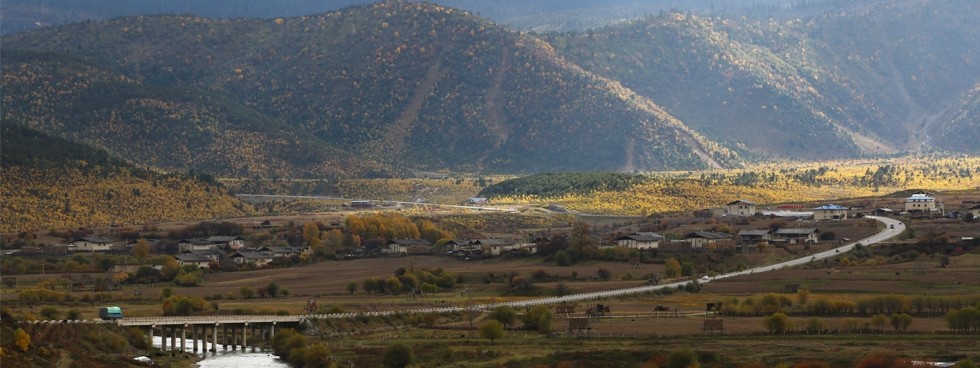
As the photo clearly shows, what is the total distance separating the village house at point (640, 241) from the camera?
15611 centimetres

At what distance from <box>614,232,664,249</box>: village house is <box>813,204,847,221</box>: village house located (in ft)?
86.7

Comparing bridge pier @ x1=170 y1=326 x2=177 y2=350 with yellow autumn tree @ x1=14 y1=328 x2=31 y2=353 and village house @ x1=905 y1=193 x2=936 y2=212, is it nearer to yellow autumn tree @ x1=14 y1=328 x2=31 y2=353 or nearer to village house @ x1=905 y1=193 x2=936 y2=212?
yellow autumn tree @ x1=14 y1=328 x2=31 y2=353

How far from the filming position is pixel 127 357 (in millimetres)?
94875

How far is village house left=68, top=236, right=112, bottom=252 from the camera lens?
525 ft

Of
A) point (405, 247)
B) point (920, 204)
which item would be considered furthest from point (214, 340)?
point (920, 204)

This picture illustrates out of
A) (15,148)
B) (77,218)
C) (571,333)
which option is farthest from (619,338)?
(15,148)

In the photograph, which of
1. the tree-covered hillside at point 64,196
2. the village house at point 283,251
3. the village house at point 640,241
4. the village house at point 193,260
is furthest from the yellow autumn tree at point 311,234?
the village house at point 640,241

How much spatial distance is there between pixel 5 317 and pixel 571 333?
32.9m

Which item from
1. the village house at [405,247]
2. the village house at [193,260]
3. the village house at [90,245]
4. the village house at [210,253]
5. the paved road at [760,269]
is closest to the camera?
the paved road at [760,269]

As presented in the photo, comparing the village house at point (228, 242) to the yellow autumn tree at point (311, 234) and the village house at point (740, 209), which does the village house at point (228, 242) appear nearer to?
the yellow autumn tree at point (311, 234)

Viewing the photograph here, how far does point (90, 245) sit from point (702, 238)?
56.3 m

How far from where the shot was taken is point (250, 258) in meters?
154

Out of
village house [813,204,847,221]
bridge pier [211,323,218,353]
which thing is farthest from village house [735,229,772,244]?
bridge pier [211,323,218,353]

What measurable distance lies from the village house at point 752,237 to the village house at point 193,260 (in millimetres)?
47903
